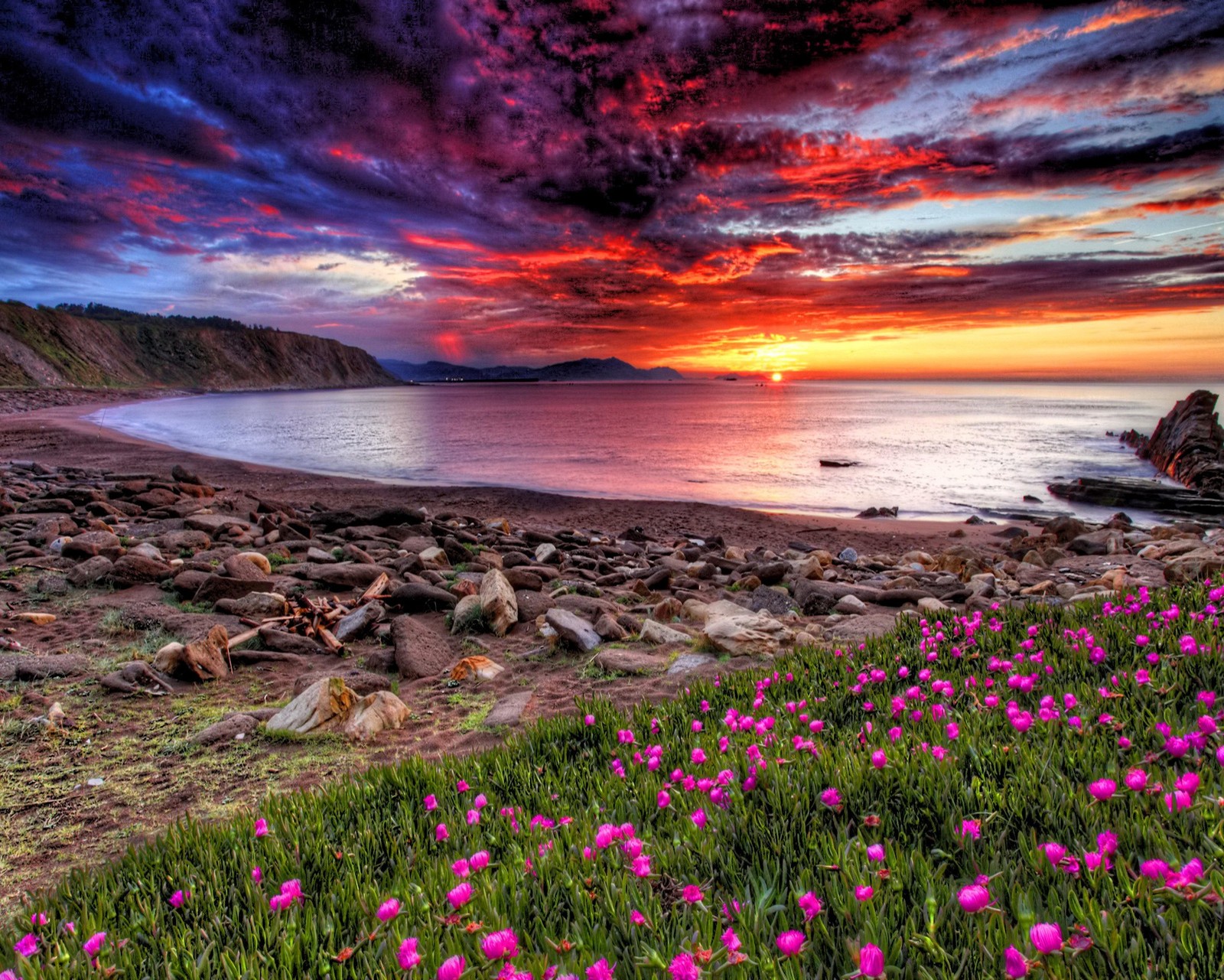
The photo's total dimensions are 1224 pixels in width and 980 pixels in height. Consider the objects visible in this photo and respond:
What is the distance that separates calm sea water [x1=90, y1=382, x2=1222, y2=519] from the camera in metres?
31.6

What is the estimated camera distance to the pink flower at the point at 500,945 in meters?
1.82

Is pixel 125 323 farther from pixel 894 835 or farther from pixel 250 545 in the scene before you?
pixel 894 835

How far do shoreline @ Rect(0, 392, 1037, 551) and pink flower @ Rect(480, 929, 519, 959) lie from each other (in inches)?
715

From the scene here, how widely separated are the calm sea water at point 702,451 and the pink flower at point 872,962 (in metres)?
26.5

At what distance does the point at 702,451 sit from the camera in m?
48.2

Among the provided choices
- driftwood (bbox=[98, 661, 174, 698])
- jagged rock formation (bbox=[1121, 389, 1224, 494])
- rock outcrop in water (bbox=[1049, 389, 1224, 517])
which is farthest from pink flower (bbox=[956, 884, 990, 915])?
jagged rock formation (bbox=[1121, 389, 1224, 494])

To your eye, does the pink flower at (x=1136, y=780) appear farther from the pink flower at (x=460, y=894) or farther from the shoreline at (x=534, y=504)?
the shoreline at (x=534, y=504)

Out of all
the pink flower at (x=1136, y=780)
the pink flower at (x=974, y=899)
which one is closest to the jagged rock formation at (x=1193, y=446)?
the pink flower at (x=1136, y=780)

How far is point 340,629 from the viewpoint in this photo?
855cm

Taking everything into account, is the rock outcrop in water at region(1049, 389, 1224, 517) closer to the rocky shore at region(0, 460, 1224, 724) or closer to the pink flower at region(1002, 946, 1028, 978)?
A: the rocky shore at region(0, 460, 1224, 724)

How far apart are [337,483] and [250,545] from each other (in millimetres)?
18992

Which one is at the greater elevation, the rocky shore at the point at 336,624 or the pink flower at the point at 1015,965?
the pink flower at the point at 1015,965

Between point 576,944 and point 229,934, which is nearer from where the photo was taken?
point 576,944

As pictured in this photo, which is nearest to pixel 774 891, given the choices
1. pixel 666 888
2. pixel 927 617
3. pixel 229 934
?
pixel 666 888
